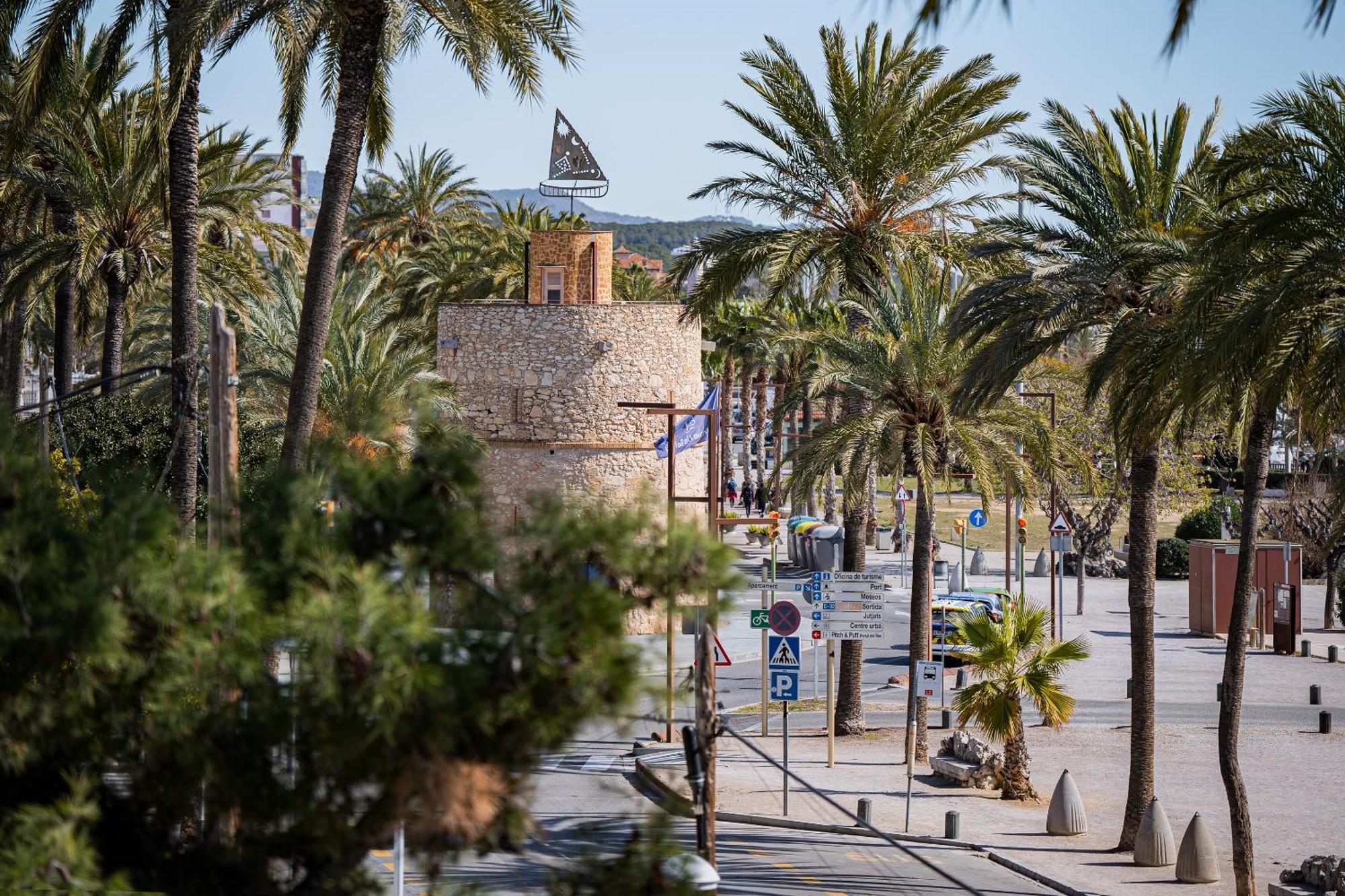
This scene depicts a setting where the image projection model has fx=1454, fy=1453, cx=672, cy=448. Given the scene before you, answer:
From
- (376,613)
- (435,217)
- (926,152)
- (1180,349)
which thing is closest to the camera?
(376,613)

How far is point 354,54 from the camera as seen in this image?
1592cm

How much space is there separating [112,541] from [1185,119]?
15.1 meters

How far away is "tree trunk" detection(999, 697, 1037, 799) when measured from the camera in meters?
20.3

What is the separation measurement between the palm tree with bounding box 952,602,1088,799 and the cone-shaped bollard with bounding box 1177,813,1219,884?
376 cm

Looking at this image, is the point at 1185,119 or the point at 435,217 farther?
the point at 435,217

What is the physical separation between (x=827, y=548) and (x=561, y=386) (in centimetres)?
1336

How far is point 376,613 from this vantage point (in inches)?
211

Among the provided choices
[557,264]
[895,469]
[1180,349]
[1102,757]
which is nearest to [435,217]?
[557,264]

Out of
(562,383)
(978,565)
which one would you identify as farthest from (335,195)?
(978,565)

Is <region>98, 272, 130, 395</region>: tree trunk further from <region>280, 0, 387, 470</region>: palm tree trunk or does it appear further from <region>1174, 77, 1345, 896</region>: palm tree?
<region>1174, 77, 1345, 896</region>: palm tree

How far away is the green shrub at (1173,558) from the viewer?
4772cm

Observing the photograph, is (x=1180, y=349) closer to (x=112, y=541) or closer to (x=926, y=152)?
Result: (x=926, y=152)

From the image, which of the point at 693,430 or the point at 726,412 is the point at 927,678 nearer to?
the point at 693,430

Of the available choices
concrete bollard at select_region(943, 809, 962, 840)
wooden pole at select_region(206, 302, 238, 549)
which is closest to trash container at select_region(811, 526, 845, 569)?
concrete bollard at select_region(943, 809, 962, 840)
